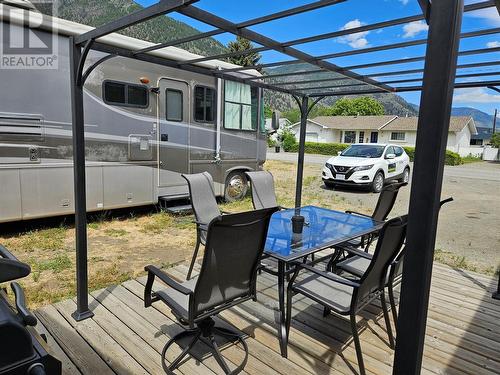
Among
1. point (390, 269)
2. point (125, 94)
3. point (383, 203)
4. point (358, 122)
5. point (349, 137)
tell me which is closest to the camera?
point (390, 269)

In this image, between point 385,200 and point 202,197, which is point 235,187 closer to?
point 202,197

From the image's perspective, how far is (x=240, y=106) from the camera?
6.77 m

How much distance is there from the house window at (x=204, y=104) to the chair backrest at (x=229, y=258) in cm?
440

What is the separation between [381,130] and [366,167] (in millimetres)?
24694

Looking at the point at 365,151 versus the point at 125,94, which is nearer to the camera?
the point at 125,94

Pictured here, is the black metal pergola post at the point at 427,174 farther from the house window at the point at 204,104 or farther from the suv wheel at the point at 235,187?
the suv wheel at the point at 235,187

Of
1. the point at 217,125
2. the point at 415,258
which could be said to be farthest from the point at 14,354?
the point at 217,125

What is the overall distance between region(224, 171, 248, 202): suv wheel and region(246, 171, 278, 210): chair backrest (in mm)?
2423

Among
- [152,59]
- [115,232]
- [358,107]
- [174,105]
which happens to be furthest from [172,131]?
[358,107]

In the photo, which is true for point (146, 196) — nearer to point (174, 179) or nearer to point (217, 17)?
point (174, 179)

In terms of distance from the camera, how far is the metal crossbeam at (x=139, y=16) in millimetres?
1896

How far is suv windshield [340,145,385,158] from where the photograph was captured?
33.4 feet

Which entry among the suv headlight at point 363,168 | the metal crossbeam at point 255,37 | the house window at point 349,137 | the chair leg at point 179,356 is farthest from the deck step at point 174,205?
the house window at point 349,137

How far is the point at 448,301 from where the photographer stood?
3.06 m
